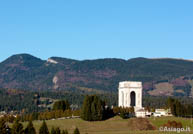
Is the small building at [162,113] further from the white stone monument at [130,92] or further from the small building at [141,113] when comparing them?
the white stone monument at [130,92]

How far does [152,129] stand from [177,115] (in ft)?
79.9

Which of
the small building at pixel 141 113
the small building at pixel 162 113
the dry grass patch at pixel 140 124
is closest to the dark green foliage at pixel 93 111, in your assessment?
the dry grass patch at pixel 140 124

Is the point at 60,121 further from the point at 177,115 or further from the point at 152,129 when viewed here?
the point at 177,115

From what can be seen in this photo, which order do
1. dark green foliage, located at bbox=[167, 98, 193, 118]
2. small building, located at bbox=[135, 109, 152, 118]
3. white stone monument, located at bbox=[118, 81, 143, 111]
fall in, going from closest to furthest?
small building, located at bbox=[135, 109, 152, 118] < dark green foliage, located at bbox=[167, 98, 193, 118] < white stone monument, located at bbox=[118, 81, 143, 111]

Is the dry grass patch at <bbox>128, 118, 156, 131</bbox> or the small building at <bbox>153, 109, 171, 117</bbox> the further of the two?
the small building at <bbox>153, 109, 171, 117</bbox>

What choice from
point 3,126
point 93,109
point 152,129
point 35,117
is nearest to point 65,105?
point 35,117

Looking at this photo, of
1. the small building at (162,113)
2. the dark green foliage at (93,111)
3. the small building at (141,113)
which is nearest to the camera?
the dark green foliage at (93,111)

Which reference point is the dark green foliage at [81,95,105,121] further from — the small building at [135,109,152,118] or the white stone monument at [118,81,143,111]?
the white stone monument at [118,81,143,111]

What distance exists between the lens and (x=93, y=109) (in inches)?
5551

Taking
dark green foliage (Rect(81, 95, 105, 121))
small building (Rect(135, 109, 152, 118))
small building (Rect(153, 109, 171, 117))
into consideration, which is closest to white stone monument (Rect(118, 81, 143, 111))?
small building (Rect(153, 109, 171, 117))

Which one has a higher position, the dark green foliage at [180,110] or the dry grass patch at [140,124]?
the dark green foliage at [180,110]

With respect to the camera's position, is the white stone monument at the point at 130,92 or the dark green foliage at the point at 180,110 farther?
the white stone monument at the point at 130,92

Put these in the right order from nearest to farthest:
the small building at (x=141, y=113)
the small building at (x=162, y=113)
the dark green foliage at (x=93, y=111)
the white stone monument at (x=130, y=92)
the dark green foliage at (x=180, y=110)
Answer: the dark green foliage at (x=93, y=111), the small building at (x=141, y=113), the dark green foliage at (x=180, y=110), the small building at (x=162, y=113), the white stone monument at (x=130, y=92)

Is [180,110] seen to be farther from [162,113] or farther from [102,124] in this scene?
[102,124]
